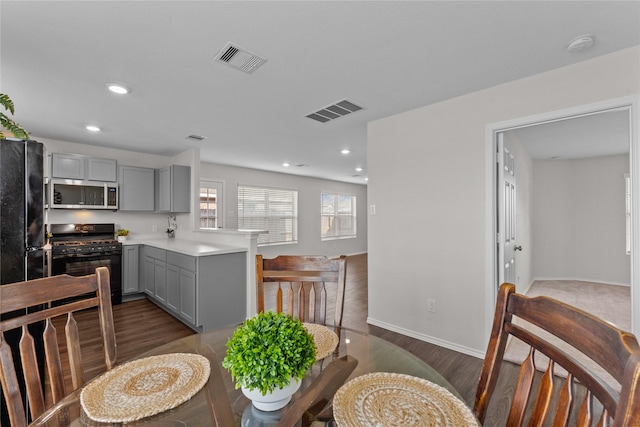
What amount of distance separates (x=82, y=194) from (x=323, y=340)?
15.5ft

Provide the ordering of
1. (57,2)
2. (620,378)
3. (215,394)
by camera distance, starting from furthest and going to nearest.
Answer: (57,2), (215,394), (620,378)

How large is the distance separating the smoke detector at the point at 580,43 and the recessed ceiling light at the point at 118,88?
3.38 metres

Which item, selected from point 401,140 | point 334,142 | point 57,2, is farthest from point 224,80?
point 334,142

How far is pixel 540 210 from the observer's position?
5.93 meters

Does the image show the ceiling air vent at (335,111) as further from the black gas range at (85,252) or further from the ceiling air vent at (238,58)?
the black gas range at (85,252)

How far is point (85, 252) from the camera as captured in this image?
13.6ft

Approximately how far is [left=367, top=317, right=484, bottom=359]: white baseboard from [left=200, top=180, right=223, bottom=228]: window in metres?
4.24

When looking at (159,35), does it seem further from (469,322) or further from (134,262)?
(134,262)

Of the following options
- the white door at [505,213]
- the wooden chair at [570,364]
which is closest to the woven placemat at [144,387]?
the wooden chair at [570,364]

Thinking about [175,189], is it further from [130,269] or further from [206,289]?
[206,289]

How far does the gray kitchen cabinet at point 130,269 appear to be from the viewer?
4473 millimetres

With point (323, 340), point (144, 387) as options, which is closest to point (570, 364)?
point (323, 340)

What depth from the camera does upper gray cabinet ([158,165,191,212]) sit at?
15.4 ft

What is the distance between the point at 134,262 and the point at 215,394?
14.5ft
